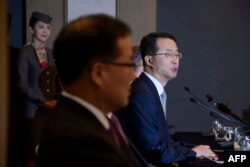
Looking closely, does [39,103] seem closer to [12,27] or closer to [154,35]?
[12,27]

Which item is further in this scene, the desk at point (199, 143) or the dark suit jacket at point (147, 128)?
the desk at point (199, 143)

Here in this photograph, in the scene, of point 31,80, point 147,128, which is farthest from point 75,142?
point 31,80

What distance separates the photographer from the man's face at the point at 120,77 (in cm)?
95

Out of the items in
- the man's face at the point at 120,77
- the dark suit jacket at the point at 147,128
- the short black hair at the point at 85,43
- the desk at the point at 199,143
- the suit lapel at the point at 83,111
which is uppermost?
the short black hair at the point at 85,43

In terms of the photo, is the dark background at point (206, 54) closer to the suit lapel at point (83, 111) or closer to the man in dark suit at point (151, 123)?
the man in dark suit at point (151, 123)

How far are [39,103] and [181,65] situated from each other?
1591mm

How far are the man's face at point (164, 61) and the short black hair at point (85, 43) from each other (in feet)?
3.84

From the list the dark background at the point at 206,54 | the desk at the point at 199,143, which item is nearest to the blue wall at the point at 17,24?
the dark background at the point at 206,54

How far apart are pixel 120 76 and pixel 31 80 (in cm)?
243

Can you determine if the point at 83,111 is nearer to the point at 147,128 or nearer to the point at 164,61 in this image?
the point at 147,128

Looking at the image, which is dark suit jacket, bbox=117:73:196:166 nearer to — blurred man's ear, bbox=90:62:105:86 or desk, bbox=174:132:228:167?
desk, bbox=174:132:228:167

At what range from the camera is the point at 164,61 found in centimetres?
214

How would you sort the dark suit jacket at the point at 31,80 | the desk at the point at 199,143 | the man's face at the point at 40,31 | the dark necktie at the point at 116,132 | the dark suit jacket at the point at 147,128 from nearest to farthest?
the dark necktie at the point at 116,132 → the dark suit jacket at the point at 147,128 → the desk at the point at 199,143 → the dark suit jacket at the point at 31,80 → the man's face at the point at 40,31

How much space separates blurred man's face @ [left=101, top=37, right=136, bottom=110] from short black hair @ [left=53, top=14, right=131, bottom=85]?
0.02 meters
